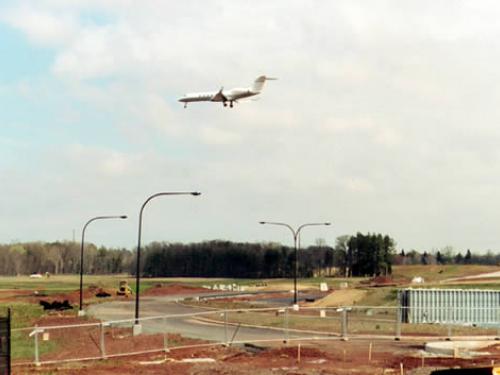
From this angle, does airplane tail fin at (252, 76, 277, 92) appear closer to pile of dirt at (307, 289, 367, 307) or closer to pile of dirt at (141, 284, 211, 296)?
pile of dirt at (307, 289, 367, 307)

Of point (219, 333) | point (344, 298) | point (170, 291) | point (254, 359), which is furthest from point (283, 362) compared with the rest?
point (170, 291)

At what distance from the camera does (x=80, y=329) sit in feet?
175

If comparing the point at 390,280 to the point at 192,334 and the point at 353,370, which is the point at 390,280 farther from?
the point at 353,370

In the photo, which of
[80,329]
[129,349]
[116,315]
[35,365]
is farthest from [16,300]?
[35,365]

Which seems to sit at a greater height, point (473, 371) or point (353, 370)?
point (473, 371)

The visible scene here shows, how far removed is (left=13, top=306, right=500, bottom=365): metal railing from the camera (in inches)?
1431

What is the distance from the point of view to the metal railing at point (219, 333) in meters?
36.3

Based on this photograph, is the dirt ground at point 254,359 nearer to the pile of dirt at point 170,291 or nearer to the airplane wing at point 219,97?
the airplane wing at point 219,97

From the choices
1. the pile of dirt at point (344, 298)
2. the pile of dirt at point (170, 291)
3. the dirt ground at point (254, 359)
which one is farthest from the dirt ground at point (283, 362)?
the pile of dirt at point (170, 291)

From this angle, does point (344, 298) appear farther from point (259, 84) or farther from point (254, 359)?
point (254, 359)

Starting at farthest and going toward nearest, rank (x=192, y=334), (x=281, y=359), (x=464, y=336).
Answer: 1. (x=192, y=334)
2. (x=464, y=336)
3. (x=281, y=359)

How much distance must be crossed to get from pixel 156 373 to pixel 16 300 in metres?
77.7

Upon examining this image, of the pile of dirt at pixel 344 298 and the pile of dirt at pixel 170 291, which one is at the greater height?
the pile of dirt at pixel 344 298

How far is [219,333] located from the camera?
46438 mm
